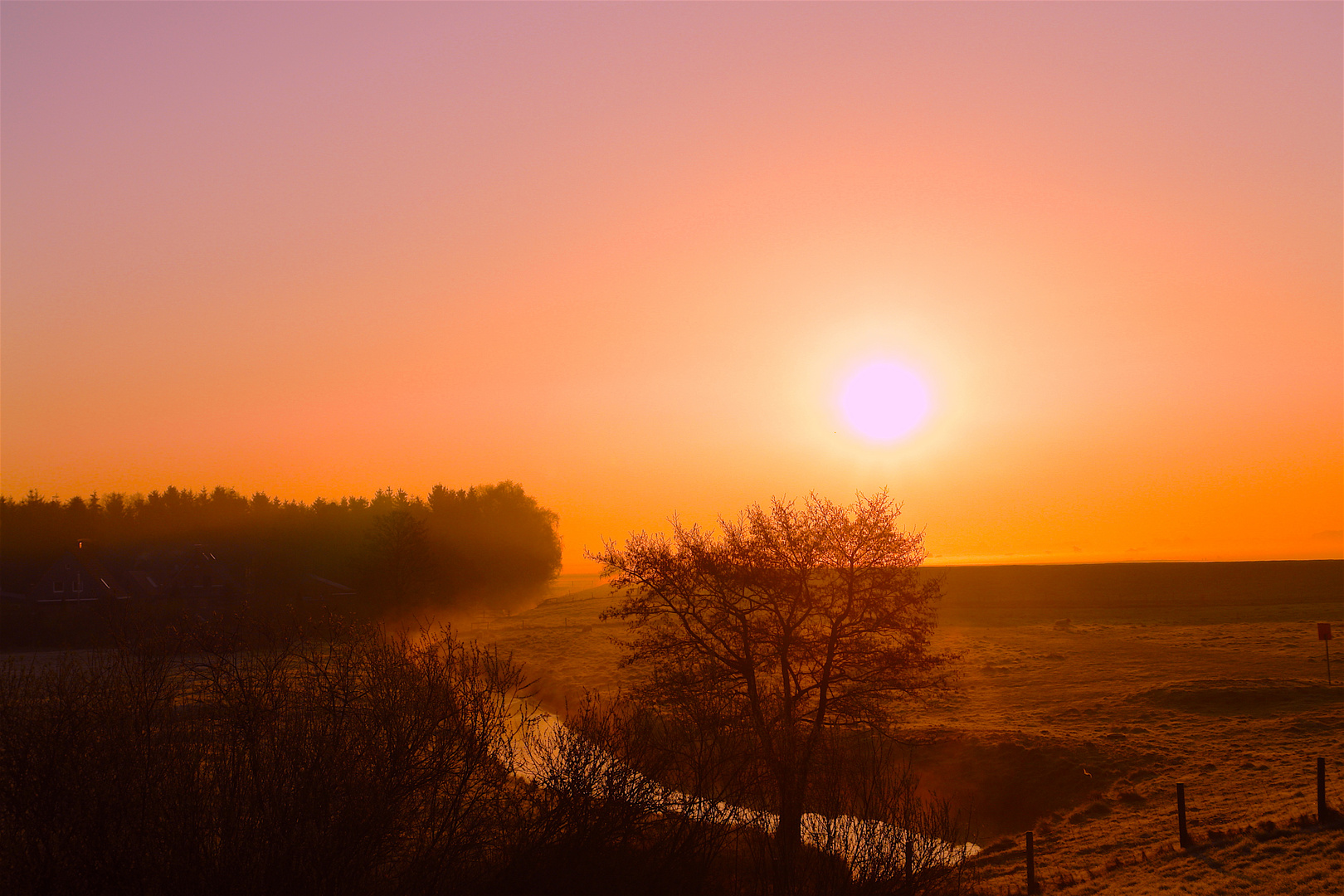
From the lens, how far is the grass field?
2117 centimetres

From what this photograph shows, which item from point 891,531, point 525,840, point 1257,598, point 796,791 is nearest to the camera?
point 525,840

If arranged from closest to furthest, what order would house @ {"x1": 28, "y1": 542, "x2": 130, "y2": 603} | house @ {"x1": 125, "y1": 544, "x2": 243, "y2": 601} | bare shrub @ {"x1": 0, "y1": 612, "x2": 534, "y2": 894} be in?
bare shrub @ {"x1": 0, "y1": 612, "x2": 534, "y2": 894}, house @ {"x1": 125, "y1": 544, "x2": 243, "y2": 601}, house @ {"x1": 28, "y1": 542, "x2": 130, "y2": 603}

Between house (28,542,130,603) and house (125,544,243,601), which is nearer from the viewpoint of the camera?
house (125,544,243,601)

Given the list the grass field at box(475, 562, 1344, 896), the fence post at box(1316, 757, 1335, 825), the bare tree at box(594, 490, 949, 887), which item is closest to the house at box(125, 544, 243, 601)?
the grass field at box(475, 562, 1344, 896)

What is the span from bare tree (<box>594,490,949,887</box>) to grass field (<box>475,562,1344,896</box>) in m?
2.86

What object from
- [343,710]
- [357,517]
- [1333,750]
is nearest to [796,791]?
[343,710]

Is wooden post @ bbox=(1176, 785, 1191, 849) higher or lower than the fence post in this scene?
lower

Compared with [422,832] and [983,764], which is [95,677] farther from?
[983,764]

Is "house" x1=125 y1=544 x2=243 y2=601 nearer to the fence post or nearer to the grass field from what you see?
the grass field

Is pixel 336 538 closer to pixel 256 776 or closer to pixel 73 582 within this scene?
pixel 73 582

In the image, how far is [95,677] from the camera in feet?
53.6

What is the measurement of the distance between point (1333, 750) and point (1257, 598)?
7634cm

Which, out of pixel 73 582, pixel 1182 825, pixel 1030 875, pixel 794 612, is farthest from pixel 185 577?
pixel 1182 825

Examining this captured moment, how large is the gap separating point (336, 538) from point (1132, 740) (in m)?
90.9
